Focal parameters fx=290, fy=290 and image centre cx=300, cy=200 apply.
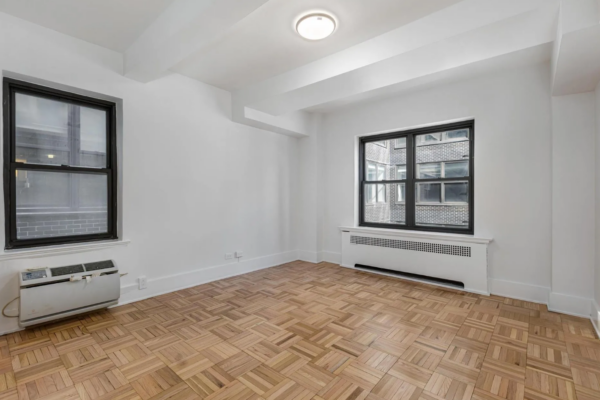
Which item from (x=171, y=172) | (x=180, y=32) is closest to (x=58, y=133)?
(x=171, y=172)

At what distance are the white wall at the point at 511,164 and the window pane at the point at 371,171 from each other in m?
1.15

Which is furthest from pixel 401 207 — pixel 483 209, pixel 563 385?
pixel 563 385

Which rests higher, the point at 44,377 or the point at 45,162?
the point at 45,162

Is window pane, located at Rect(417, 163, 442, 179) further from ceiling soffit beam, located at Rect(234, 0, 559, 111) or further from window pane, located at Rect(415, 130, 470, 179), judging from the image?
ceiling soffit beam, located at Rect(234, 0, 559, 111)

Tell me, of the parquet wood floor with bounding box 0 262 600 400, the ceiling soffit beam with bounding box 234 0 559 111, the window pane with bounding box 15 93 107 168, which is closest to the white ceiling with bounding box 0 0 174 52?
the window pane with bounding box 15 93 107 168

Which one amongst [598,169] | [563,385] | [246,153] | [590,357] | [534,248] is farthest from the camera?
[246,153]

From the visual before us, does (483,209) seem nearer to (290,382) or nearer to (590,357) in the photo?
(590,357)

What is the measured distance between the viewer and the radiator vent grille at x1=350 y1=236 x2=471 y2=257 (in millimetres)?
3705

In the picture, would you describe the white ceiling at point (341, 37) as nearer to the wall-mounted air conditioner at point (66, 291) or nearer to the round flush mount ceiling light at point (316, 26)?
the round flush mount ceiling light at point (316, 26)

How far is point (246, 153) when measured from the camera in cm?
453

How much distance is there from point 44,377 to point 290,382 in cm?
164

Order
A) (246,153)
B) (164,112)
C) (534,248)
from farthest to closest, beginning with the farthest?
(246,153), (164,112), (534,248)

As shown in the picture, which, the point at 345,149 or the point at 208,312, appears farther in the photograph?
the point at 345,149

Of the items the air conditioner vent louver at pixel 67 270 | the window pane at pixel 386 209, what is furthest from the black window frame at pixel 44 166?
the window pane at pixel 386 209
